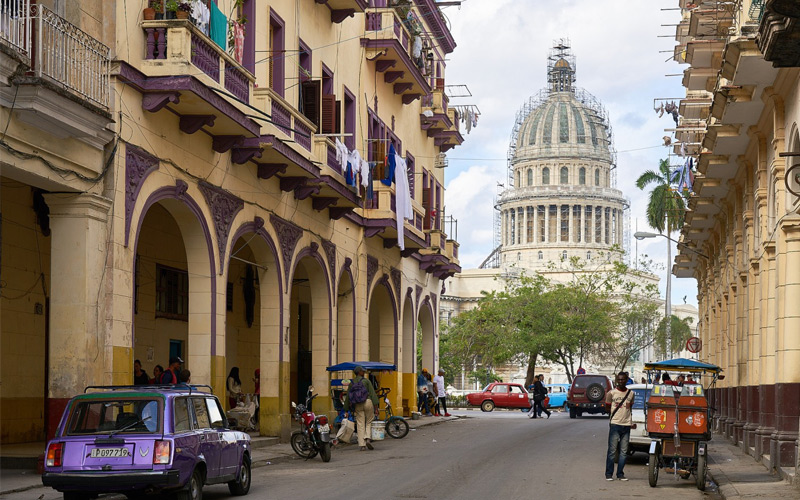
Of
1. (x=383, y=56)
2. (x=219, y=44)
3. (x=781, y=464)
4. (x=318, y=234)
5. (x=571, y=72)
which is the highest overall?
(x=571, y=72)

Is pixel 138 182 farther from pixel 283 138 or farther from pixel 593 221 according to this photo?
pixel 593 221

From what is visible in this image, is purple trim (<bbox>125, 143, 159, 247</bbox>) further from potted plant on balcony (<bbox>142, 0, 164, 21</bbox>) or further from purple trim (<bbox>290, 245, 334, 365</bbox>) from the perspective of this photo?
purple trim (<bbox>290, 245, 334, 365</bbox>)

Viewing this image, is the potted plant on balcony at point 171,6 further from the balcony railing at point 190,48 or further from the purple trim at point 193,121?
the purple trim at point 193,121

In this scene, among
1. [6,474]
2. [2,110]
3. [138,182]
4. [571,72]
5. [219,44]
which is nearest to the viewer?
[2,110]

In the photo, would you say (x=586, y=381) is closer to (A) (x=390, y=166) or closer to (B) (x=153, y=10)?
(A) (x=390, y=166)

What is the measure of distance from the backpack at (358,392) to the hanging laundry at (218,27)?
7506mm

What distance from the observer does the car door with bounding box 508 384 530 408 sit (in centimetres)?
5925

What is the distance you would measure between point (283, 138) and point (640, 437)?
372 inches

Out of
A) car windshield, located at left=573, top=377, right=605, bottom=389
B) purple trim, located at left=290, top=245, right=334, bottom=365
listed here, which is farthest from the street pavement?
car windshield, located at left=573, top=377, right=605, bottom=389

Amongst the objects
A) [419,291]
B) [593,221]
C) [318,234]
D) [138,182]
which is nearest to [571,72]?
[593,221]

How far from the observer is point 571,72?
177 meters

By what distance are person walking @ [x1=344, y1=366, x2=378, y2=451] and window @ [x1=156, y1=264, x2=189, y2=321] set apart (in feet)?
16.3

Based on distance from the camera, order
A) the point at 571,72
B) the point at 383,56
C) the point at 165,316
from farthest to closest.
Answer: the point at 571,72
the point at 383,56
the point at 165,316

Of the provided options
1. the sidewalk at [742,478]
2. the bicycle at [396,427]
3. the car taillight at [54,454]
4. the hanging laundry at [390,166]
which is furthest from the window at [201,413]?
the hanging laundry at [390,166]
